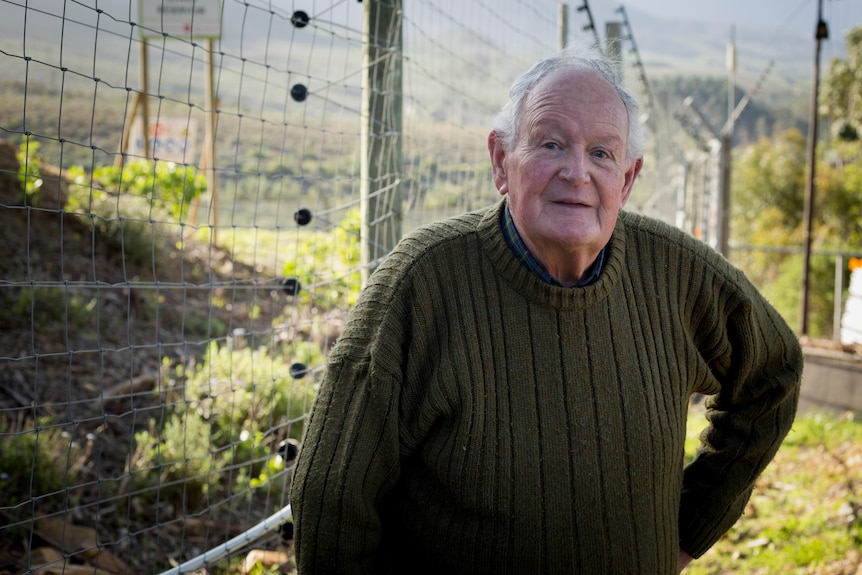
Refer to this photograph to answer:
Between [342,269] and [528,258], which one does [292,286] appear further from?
[342,269]

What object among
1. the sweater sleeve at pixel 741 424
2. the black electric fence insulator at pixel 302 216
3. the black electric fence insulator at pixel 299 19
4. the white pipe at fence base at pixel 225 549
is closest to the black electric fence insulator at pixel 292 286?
the black electric fence insulator at pixel 302 216

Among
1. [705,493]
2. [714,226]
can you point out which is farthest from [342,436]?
[714,226]

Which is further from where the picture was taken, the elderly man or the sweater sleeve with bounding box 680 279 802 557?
the sweater sleeve with bounding box 680 279 802 557

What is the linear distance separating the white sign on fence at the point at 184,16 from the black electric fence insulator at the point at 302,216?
4192 mm

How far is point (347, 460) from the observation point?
5.37 feet

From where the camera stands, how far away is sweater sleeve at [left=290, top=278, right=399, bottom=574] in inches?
64.6

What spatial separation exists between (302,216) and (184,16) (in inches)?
Result: 211

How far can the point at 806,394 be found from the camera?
666cm

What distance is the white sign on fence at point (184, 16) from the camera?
6621 mm

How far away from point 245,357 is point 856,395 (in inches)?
189

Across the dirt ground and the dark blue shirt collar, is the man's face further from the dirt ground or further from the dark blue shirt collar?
the dirt ground

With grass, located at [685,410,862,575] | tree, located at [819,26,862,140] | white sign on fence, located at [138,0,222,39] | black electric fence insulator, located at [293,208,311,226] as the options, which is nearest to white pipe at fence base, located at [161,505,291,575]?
black electric fence insulator, located at [293,208,311,226]

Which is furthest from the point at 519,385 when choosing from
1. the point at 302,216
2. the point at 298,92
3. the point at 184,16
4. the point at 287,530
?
the point at 184,16

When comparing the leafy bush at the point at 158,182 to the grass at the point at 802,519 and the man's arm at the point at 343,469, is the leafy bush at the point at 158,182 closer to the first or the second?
the grass at the point at 802,519
